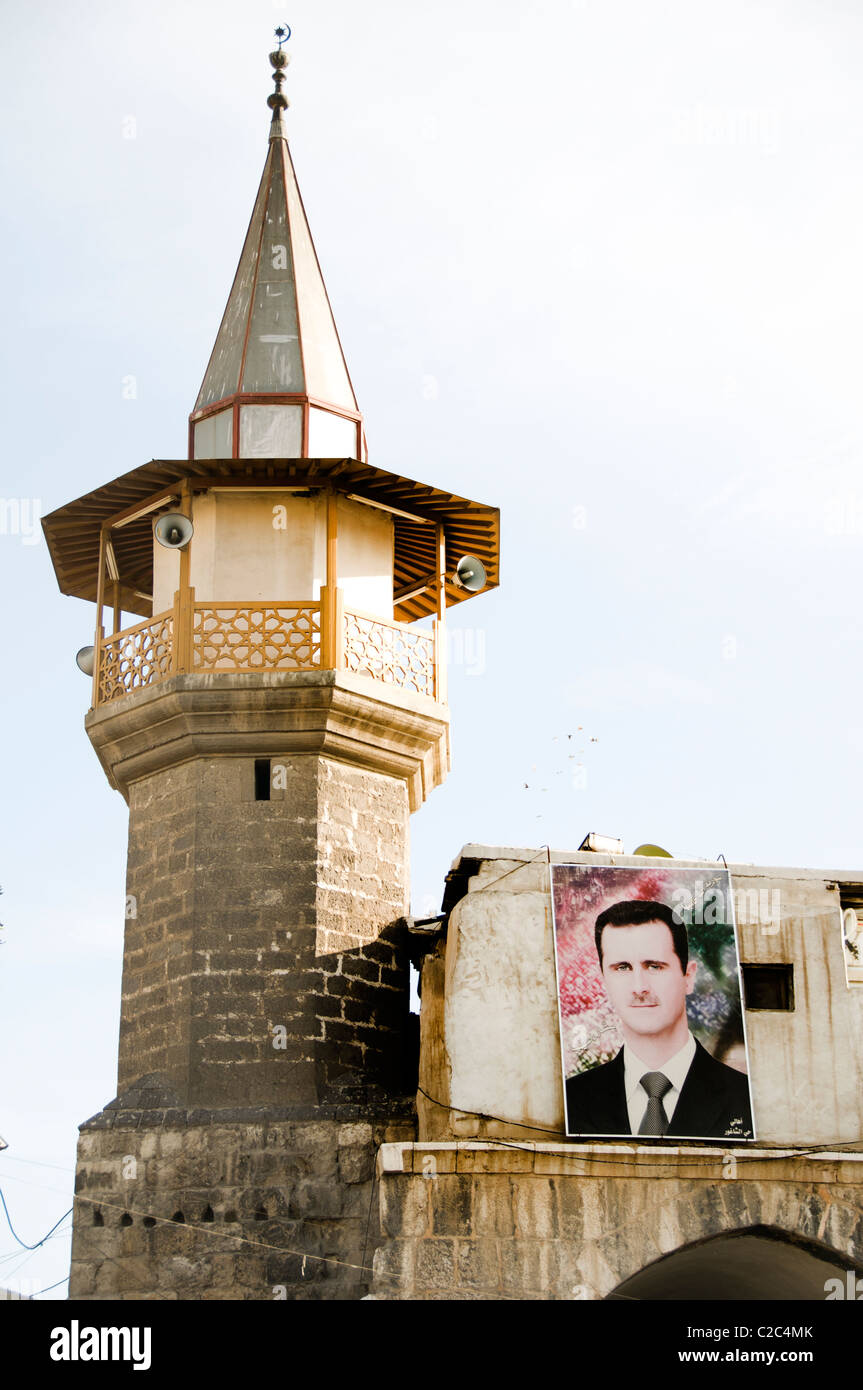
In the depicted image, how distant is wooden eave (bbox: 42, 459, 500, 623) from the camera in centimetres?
1831

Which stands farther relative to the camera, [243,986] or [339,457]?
[339,457]

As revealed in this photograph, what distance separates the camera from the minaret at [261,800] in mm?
16125

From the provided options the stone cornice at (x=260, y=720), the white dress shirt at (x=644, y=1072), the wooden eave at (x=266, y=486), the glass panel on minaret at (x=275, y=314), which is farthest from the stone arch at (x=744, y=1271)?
the glass panel on minaret at (x=275, y=314)

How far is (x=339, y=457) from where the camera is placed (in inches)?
762

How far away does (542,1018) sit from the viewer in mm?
16062

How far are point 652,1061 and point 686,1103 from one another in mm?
454

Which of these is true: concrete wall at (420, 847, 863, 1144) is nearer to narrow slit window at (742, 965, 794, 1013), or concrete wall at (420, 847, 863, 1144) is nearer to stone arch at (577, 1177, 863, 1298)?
narrow slit window at (742, 965, 794, 1013)

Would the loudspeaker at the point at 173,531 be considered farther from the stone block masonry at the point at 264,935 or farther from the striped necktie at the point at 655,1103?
the striped necktie at the point at 655,1103

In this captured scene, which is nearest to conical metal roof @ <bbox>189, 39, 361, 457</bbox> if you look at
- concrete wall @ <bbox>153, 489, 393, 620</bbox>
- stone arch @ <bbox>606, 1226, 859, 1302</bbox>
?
concrete wall @ <bbox>153, 489, 393, 620</bbox>

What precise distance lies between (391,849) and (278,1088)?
8.86 ft

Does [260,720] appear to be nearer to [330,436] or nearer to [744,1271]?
[330,436]

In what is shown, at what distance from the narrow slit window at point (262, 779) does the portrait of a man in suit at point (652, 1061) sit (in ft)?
11.0

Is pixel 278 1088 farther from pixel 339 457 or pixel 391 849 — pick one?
pixel 339 457
